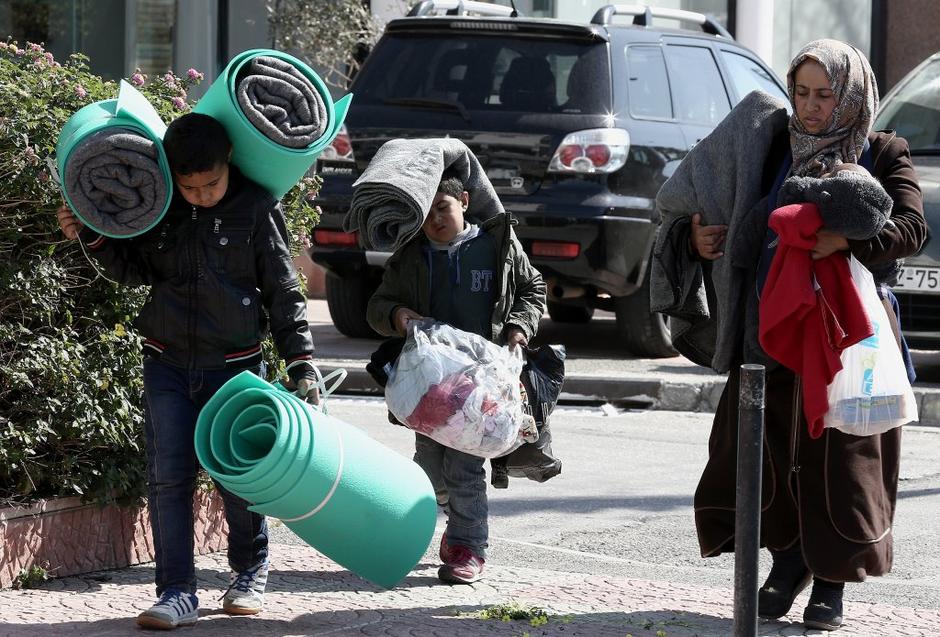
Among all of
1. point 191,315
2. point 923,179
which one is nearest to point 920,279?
point 923,179

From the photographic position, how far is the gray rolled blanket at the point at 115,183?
4.42 meters

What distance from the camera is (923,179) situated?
945 cm

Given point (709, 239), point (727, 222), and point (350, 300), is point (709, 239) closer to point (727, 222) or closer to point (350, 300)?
point (727, 222)

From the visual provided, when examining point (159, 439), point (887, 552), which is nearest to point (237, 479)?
point (159, 439)

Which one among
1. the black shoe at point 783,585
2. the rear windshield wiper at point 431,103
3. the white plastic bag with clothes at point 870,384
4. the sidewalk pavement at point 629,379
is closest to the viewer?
the white plastic bag with clothes at point 870,384

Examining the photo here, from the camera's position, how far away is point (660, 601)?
5.09 meters

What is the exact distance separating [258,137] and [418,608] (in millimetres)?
1493

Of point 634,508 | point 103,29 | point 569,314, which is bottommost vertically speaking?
point 569,314

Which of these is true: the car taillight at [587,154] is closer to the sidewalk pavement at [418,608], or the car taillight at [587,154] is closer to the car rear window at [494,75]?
the car rear window at [494,75]

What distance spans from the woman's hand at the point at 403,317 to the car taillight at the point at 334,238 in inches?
189

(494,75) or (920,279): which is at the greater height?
(494,75)

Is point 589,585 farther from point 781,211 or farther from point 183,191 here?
point 183,191

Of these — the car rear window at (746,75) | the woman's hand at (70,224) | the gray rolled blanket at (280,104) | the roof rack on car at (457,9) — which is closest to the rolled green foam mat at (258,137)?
the gray rolled blanket at (280,104)

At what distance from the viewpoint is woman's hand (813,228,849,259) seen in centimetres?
450
